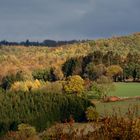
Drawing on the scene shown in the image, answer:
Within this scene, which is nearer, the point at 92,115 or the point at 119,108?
the point at 119,108

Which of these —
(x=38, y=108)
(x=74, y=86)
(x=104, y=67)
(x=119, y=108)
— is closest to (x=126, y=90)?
(x=74, y=86)

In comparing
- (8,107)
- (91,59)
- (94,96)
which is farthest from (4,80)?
(94,96)

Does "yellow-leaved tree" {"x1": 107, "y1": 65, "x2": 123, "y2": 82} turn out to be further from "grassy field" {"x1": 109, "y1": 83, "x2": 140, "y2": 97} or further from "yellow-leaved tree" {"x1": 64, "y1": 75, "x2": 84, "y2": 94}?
"yellow-leaved tree" {"x1": 64, "y1": 75, "x2": 84, "y2": 94}

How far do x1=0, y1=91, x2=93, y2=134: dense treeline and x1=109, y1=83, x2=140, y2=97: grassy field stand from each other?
10856mm

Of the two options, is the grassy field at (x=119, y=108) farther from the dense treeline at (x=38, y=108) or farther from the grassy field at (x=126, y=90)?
the grassy field at (x=126, y=90)

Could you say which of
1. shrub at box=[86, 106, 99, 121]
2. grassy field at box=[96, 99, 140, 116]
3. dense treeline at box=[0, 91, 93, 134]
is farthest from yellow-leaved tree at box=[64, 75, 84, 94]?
grassy field at box=[96, 99, 140, 116]

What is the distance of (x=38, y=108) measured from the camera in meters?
108

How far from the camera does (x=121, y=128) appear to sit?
11.9 m

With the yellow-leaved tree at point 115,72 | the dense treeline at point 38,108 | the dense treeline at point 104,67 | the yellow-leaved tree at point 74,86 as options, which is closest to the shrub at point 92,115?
the dense treeline at point 38,108

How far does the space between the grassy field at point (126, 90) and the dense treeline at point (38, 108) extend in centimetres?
1086

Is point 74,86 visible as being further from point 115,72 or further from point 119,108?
point 119,108

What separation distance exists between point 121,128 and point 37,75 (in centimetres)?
14249

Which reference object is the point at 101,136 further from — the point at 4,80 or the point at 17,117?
the point at 4,80

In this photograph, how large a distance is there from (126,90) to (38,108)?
19301mm
